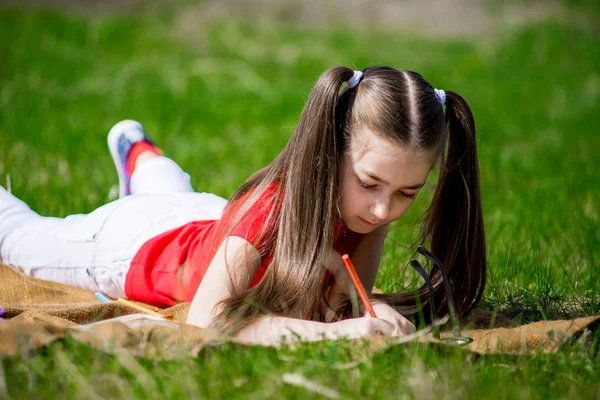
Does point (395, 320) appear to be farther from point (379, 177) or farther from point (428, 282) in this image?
point (379, 177)

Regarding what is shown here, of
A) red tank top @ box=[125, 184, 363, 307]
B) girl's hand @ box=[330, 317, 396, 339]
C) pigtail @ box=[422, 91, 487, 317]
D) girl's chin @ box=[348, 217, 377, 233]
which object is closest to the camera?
girl's hand @ box=[330, 317, 396, 339]

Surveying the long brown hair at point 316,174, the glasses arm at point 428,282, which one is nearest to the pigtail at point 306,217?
the long brown hair at point 316,174

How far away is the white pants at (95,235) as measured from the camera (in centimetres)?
266

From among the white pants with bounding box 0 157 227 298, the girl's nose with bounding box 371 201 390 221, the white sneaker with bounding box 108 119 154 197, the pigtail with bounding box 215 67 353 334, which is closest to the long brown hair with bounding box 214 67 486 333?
the pigtail with bounding box 215 67 353 334

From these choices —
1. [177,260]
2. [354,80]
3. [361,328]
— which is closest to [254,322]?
[361,328]

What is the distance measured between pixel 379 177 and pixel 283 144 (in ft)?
9.50

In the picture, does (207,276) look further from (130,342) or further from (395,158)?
(395,158)

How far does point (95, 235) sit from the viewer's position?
8.95 feet

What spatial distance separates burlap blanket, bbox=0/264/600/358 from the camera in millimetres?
1848

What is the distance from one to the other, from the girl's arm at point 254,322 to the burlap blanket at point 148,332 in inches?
3.4

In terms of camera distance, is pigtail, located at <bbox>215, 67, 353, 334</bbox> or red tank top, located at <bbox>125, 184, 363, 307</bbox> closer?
pigtail, located at <bbox>215, 67, 353, 334</bbox>

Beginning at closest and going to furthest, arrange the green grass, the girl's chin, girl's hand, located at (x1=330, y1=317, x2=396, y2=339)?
the green grass < girl's hand, located at (x1=330, y1=317, x2=396, y2=339) < the girl's chin

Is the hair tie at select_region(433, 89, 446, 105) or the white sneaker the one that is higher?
the hair tie at select_region(433, 89, 446, 105)

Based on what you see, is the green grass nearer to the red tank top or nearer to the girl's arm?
the girl's arm
